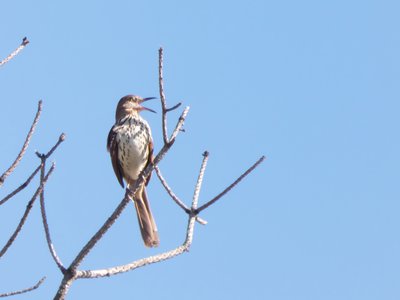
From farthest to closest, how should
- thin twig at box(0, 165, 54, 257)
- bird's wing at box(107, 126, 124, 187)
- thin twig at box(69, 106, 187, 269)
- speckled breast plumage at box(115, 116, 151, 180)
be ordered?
bird's wing at box(107, 126, 124, 187), speckled breast plumage at box(115, 116, 151, 180), thin twig at box(69, 106, 187, 269), thin twig at box(0, 165, 54, 257)

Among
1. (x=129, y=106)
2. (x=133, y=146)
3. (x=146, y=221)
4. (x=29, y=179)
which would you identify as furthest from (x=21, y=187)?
(x=129, y=106)

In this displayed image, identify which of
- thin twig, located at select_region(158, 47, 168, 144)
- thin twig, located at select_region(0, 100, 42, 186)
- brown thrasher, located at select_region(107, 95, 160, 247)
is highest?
brown thrasher, located at select_region(107, 95, 160, 247)

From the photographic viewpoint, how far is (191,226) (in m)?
3.61

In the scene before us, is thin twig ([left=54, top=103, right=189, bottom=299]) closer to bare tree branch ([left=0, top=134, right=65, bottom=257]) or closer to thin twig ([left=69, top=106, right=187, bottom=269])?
thin twig ([left=69, top=106, right=187, bottom=269])

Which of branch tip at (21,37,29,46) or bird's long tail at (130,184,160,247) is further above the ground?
branch tip at (21,37,29,46)

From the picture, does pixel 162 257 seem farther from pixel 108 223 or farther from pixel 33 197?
pixel 33 197

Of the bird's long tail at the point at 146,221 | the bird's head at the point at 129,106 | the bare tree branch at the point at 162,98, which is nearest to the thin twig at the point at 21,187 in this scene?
the bare tree branch at the point at 162,98

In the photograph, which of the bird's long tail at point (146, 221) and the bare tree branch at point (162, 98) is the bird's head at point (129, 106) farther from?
the bare tree branch at point (162, 98)

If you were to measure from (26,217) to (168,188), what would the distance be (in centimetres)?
151

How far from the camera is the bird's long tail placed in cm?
655

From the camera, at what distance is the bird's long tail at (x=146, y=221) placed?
6555 millimetres

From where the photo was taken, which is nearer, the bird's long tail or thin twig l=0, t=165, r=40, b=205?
thin twig l=0, t=165, r=40, b=205

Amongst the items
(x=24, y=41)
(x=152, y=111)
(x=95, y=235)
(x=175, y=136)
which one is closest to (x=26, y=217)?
(x=95, y=235)

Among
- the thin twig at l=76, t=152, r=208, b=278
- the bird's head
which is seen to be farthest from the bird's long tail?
the thin twig at l=76, t=152, r=208, b=278
